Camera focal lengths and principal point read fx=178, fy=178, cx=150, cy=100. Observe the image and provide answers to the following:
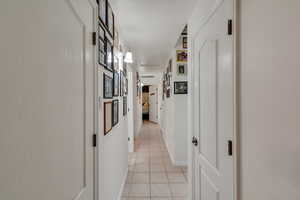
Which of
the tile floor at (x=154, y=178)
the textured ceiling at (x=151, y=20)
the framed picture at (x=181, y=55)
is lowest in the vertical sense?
the tile floor at (x=154, y=178)

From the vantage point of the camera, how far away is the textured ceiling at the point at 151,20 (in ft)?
6.27

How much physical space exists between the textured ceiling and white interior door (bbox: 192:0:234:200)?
0.48 m

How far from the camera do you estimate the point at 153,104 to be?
10.8 m

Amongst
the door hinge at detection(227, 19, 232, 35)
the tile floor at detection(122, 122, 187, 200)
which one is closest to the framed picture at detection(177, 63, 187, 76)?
the tile floor at detection(122, 122, 187, 200)

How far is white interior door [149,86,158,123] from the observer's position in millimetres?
10481

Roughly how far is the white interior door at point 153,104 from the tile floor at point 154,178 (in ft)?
19.9
